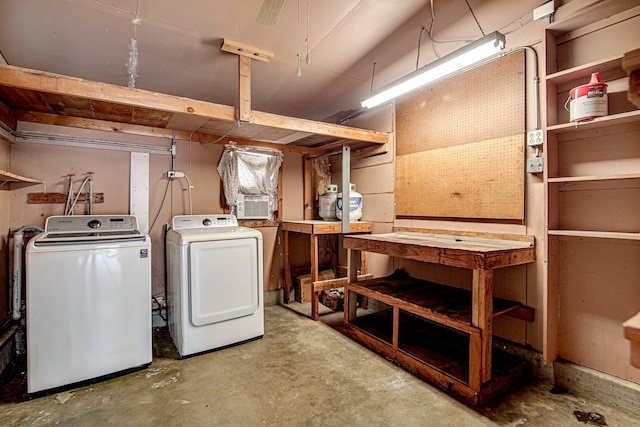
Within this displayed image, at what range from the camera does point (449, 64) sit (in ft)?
6.45

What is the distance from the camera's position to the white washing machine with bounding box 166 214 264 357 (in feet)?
8.22

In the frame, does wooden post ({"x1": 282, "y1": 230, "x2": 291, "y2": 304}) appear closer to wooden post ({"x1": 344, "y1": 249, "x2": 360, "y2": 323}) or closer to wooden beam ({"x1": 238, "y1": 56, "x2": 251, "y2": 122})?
wooden post ({"x1": 344, "y1": 249, "x2": 360, "y2": 323})

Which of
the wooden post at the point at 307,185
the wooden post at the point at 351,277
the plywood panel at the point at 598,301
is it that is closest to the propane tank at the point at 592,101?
the plywood panel at the point at 598,301

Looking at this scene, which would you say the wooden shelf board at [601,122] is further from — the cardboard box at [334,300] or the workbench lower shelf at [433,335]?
the cardboard box at [334,300]

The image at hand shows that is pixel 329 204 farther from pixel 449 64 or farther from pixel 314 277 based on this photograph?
pixel 449 64

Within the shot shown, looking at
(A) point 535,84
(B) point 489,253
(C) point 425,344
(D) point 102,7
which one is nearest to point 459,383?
(C) point 425,344

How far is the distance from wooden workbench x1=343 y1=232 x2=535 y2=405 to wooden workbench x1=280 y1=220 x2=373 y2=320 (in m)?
0.42

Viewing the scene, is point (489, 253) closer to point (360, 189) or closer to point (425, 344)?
point (425, 344)

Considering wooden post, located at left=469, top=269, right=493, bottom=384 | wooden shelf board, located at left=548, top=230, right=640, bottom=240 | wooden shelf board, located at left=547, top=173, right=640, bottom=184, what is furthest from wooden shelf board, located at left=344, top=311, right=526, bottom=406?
wooden shelf board, located at left=547, top=173, right=640, bottom=184

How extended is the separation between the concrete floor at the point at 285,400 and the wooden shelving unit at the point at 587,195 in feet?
1.43

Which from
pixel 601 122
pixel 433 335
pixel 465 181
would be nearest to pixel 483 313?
pixel 433 335

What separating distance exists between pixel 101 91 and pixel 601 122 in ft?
10.1

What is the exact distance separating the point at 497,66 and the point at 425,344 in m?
2.23

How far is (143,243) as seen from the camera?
7.72ft
